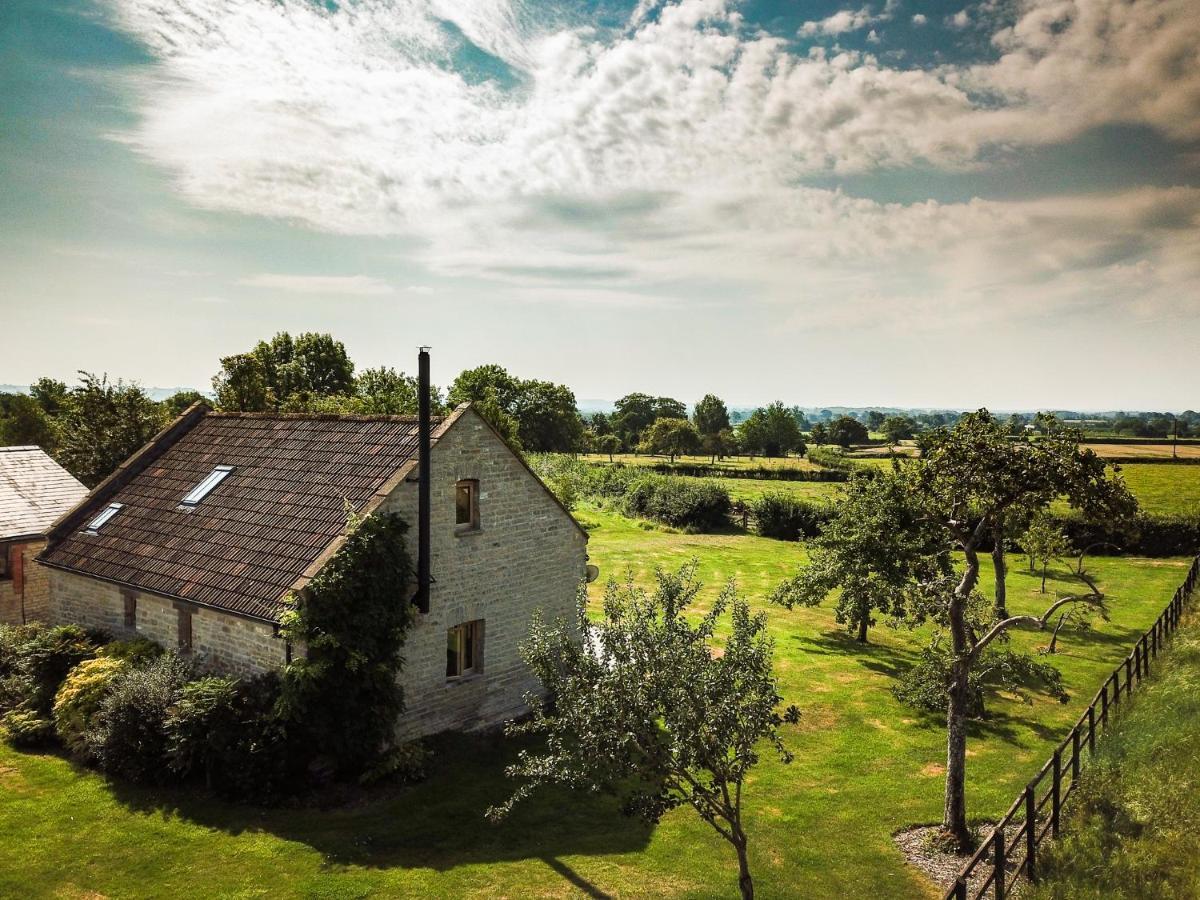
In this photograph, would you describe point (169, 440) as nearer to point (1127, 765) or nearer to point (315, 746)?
point (315, 746)

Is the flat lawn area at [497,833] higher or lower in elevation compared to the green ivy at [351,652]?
lower

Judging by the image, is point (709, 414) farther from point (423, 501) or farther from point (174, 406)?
point (423, 501)

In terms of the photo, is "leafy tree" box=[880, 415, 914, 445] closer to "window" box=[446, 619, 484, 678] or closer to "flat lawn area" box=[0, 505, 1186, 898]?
"flat lawn area" box=[0, 505, 1186, 898]

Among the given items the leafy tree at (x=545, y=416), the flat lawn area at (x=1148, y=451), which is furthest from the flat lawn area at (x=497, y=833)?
the leafy tree at (x=545, y=416)

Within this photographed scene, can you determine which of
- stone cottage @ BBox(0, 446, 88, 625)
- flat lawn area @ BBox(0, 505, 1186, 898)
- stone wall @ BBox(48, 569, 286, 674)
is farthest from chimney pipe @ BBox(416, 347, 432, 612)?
stone cottage @ BBox(0, 446, 88, 625)

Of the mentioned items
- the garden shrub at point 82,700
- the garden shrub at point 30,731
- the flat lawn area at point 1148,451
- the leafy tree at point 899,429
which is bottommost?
the garden shrub at point 30,731

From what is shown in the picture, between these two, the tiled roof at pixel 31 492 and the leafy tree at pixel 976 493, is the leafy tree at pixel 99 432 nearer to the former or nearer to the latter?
the tiled roof at pixel 31 492
